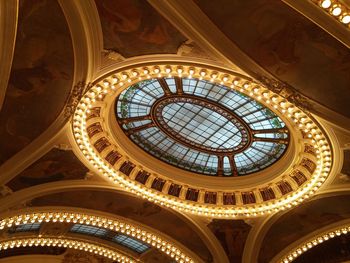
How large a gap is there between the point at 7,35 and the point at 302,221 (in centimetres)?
1305

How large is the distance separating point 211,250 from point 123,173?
19.8 ft

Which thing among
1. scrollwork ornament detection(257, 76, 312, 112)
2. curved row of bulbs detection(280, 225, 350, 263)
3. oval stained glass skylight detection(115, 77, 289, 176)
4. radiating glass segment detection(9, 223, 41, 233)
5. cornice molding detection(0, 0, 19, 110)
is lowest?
curved row of bulbs detection(280, 225, 350, 263)

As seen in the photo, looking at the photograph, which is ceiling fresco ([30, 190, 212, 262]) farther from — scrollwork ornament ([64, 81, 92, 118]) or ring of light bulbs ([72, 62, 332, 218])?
scrollwork ornament ([64, 81, 92, 118])

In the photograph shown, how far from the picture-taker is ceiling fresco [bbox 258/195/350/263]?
1540 cm

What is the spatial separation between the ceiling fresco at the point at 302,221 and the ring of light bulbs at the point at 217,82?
4.66 feet

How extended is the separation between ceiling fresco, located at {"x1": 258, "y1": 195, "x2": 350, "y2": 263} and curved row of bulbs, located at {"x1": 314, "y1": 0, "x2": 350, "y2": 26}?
8996 millimetres

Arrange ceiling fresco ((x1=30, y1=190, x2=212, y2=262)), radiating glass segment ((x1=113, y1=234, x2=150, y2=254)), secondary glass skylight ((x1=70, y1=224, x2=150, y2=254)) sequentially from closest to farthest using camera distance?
ceiling fresco ((x1=30, y1=190, x2=212, y2=262))
secondary glass skylight ((x1=70, y1=224, x2=150, y2=254))
radiating glass segment ((x1=113, y1=234, x2=150, y2=254))

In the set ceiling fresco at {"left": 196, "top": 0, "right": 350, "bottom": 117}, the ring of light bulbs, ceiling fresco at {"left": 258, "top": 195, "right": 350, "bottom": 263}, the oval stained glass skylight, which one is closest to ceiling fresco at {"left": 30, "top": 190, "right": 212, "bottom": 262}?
the ring of light bulbs

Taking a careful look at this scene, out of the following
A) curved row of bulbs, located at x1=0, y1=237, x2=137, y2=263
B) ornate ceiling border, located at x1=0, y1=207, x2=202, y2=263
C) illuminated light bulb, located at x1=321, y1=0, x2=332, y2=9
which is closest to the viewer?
illuminated light bulb, located at x1=321, y1=0, x2=332, y2=9

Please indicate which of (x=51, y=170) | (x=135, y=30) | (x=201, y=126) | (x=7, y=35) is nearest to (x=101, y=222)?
(x=51, y=170)

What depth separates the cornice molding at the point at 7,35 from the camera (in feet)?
30.7

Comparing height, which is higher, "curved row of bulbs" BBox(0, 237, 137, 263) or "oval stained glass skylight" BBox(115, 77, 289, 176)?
"oval stained glass skylight" BBox(115, 77, 289, 176)

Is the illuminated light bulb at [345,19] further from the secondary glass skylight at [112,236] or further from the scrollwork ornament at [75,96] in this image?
the secondary glass skylight at [112,236]

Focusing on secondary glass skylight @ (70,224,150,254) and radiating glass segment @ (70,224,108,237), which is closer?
radiating glass segment @ (70,224,108,237)
